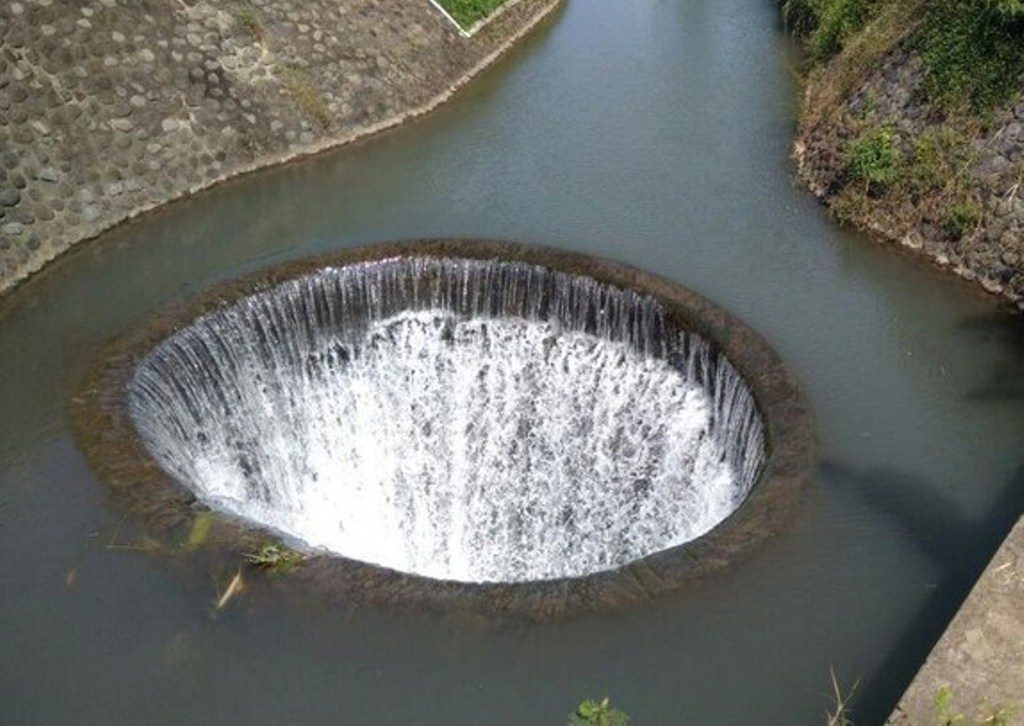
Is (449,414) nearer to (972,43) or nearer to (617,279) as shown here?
(617,279)

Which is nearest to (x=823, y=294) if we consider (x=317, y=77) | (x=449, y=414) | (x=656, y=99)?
(x=449, y=414)

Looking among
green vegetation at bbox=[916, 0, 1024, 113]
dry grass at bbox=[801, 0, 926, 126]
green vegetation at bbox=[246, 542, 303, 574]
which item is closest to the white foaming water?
green vegetation at bbox=[246, 542, 303, 574]

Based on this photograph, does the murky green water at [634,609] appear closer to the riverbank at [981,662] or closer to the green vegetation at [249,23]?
the riverbank at [981,662]

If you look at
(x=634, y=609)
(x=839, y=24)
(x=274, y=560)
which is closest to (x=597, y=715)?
(x=634, y=609)

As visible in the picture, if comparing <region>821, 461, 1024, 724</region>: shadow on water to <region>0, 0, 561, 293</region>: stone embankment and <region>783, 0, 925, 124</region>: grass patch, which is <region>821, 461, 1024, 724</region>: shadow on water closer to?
<region>783, 0, 925, 124</region>: grass patch

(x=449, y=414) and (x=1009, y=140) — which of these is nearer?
(x=449, y=414)
